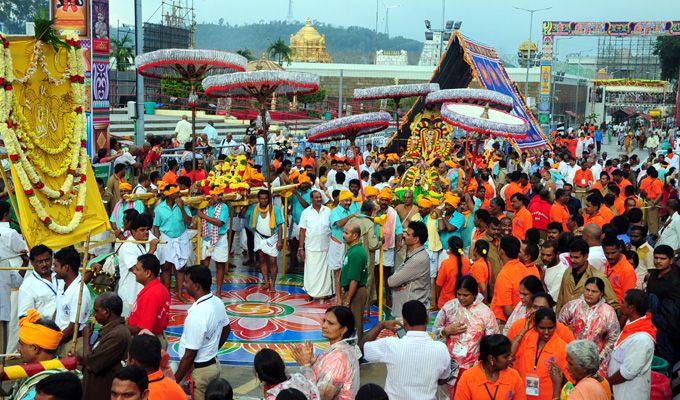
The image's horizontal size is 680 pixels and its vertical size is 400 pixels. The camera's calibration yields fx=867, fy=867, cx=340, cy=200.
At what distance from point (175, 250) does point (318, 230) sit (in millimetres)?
1777

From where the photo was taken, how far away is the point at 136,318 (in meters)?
6.49

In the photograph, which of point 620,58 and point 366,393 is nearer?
point 366,393

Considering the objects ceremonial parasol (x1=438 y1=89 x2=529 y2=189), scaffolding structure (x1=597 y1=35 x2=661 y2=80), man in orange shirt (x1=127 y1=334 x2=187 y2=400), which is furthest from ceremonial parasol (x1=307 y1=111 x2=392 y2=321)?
scaffolding structure (x1=597 y1=35 x2=661 y2=80)

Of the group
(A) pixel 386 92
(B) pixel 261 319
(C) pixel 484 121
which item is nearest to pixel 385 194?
(B) pixel 261 319

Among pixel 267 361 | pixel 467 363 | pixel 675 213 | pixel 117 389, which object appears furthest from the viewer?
pixel 675 213

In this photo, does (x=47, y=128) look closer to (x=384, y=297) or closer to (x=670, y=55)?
(x=384, y=297)

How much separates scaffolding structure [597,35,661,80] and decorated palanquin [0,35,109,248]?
351 feet

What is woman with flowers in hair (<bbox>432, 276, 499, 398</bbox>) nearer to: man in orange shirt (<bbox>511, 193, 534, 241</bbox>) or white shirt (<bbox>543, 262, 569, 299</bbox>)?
white shirt (<bbox>543, 262, 569, 299</bbox>)

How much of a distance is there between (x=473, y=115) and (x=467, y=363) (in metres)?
8.68

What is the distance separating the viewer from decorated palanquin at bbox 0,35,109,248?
25.6 ft

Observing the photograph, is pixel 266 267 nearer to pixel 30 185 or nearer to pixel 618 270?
pixel 30 185

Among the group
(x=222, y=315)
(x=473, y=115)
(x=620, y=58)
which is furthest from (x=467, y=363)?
(x=620, y=58)

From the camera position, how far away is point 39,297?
22.6ft

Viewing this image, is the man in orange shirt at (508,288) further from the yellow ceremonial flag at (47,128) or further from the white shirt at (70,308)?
the yellow ceremonial flag at (47,128)
